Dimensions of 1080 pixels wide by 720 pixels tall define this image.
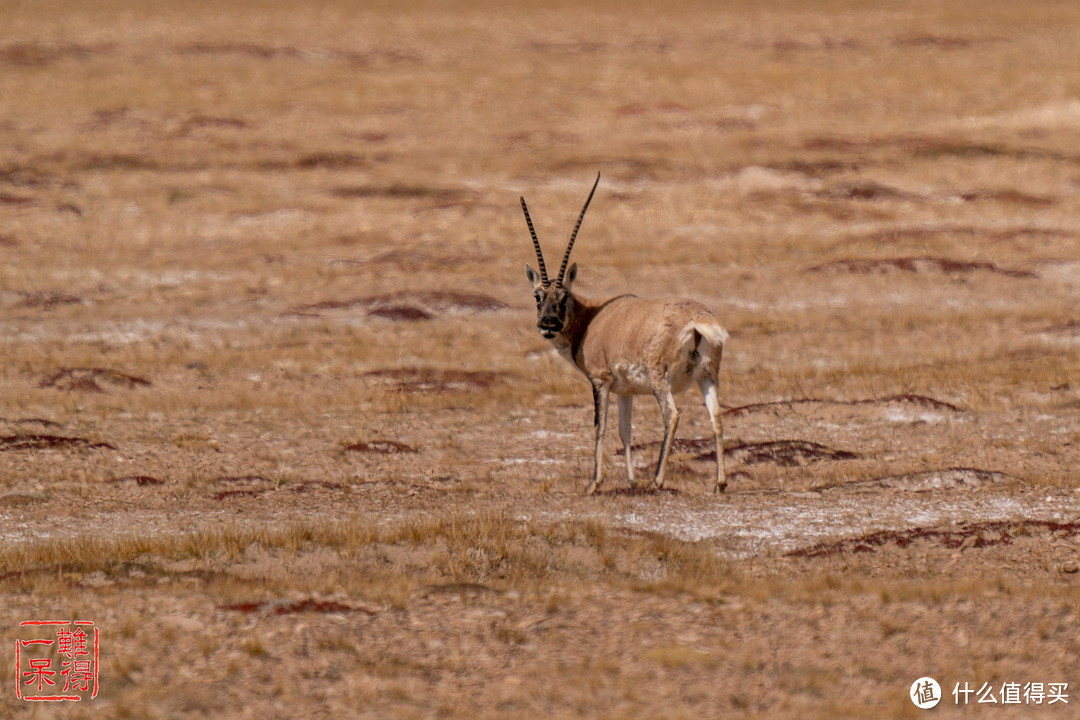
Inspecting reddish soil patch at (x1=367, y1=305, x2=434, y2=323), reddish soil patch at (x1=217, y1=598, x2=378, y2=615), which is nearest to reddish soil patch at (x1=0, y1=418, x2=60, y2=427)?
reddish soil patch at (x1=367, y1=305, x2=434, y2=323)

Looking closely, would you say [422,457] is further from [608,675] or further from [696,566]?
[608,675]

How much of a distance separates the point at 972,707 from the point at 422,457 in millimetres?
10954

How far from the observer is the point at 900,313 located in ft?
104

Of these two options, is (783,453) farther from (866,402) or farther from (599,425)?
(866,402)

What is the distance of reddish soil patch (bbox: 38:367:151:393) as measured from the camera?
25.3 meters

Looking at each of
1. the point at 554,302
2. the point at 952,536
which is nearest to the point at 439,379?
the point at 554,302

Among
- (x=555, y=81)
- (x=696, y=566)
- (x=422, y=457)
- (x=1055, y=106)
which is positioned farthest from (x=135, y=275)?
(x=1055, y=106)

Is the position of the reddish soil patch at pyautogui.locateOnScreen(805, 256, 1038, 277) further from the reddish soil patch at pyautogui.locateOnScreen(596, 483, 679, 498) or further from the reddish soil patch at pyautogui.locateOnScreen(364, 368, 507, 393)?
the reddish soil patch at pyautogui.locateOnScreen(596, 483, 679, 498)

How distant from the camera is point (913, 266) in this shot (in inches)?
1410

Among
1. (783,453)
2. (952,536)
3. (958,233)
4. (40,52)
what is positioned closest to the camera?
(952,536)

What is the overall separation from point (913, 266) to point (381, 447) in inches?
786

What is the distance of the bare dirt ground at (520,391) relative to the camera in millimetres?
11352

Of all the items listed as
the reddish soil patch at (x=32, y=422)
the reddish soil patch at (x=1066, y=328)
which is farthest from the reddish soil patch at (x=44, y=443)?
the reddish soil patch at (x=1066, y=328)

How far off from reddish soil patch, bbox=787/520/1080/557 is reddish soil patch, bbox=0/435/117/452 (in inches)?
431
